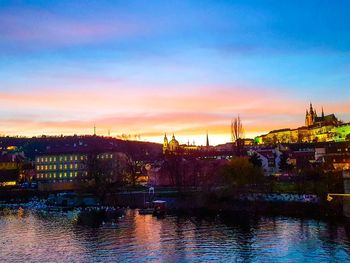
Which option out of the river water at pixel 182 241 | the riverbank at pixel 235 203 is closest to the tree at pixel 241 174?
the riverbank at pixel 235 203

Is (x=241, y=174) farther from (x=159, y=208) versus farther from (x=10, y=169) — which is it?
(x=10, y=169)

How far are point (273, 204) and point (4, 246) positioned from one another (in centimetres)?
3257

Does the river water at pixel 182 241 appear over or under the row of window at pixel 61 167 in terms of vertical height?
under

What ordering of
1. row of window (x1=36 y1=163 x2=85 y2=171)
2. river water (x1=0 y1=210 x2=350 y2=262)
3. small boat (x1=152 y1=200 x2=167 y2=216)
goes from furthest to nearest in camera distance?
row of window (x1=36 y1=163 x2=85 y2=171) → small boat (x1=152 y1=200 x2=167 y2=216) → river water (x1=0 y1=210 x2=350 y2=262)


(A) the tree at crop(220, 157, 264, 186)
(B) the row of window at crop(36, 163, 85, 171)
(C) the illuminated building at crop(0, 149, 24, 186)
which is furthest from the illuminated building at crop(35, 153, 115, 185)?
(A) the tree at crop(220, 157, 264, 186)

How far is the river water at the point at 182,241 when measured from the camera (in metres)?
36.6

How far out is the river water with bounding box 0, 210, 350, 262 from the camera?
1442 inches

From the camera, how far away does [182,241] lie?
4306cm

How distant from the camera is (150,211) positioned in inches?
2608

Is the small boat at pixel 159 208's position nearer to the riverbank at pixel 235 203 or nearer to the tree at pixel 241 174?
the riverbank at pixel 235 203

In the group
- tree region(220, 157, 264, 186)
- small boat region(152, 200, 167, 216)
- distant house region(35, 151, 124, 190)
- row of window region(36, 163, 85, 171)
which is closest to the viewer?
small boat region(152, 200, 167, 216)

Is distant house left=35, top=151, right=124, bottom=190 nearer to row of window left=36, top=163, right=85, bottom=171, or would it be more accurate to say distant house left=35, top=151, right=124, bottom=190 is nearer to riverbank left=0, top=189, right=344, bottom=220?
row of window left=36, top=163, right=85, bottom=171

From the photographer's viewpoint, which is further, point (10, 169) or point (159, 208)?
point (10, 169)

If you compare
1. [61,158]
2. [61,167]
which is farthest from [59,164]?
[61,158]
